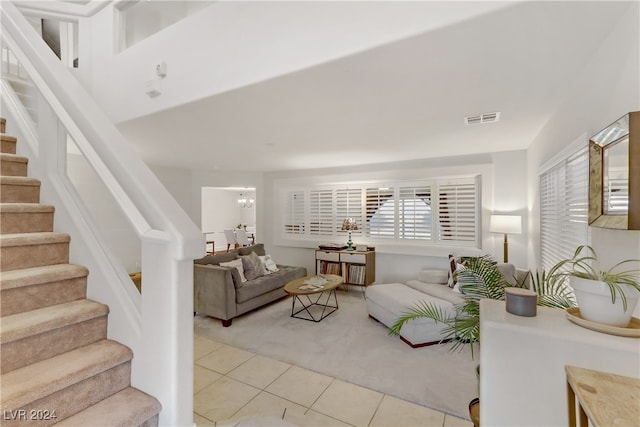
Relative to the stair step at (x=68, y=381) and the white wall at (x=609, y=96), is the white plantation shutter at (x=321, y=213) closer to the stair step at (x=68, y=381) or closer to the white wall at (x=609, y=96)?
the white wall at (x=609, y=96)

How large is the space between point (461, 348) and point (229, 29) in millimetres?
3643

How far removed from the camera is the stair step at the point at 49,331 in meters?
1.08

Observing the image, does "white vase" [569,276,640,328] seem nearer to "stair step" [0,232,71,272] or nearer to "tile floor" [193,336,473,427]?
"tile floor" [193,336,473,427]

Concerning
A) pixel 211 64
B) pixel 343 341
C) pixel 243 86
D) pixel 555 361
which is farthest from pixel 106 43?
pixel 555 361

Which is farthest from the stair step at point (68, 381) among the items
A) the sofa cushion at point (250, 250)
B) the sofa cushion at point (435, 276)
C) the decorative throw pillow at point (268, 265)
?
the sofa cushion at point (435, 276)

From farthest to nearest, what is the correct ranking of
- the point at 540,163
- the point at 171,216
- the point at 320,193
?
the point at 320,193 → the point at 540,163 → the point at 171,216

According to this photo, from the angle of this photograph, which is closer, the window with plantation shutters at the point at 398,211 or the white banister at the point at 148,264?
the white banister at the point at 148,264

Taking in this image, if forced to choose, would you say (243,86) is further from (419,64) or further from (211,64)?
(419,64)

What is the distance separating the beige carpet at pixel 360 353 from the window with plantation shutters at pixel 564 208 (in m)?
1.32

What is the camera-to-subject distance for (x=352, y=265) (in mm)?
5172

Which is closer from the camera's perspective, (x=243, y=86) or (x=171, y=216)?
(x=171, y=216)

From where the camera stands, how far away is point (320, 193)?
5840 millimetres

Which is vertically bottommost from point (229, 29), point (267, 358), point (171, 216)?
point (267, 358)

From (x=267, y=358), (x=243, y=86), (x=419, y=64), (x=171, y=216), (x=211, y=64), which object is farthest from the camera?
(x=267, y=358)
